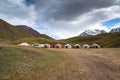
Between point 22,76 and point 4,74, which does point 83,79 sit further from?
point 4,74

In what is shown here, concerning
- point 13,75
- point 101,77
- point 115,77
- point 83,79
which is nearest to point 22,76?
point 13,75

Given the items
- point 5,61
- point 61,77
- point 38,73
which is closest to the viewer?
point 61,77

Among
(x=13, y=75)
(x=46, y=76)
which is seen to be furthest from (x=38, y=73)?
(x=13, y=75)

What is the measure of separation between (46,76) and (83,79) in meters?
5.00

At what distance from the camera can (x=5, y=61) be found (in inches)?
1048

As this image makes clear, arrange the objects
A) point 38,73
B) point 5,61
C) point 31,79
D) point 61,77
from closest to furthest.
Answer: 1. point 31,79
2. point 61,77
3. point 38,73
4. point 5,61

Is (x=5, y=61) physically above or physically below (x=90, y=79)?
above

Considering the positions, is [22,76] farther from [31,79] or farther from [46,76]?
[46,76]

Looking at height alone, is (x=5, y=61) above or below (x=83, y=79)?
above

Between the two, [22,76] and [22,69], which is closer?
[22,76]

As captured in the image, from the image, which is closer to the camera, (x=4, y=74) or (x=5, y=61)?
(x=4, y=74)

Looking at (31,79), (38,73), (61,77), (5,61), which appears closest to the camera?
(31,79)

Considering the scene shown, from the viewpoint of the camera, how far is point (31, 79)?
20.7m

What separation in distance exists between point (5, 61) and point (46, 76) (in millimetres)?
8304
